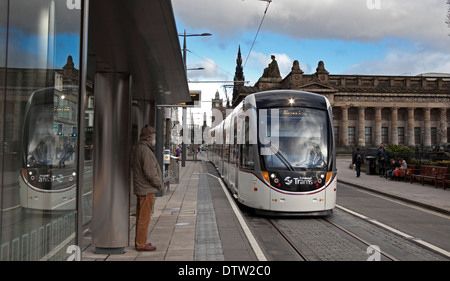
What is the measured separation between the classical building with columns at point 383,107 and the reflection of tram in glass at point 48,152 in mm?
67401

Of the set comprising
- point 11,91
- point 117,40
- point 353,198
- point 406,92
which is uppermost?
point 406,92

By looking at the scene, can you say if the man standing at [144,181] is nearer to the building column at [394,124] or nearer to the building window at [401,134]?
the building column at [394,124]

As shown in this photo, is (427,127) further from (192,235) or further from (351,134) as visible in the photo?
(192,235)

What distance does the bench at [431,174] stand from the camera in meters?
17.3

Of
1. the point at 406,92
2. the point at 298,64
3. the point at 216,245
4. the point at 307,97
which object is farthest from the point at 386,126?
the point at 216,245

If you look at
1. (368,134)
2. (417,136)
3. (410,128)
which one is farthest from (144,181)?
(417,136)

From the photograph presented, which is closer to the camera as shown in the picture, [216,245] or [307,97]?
[216,245]

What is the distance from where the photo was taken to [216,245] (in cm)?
667

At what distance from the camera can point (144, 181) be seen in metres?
6.12

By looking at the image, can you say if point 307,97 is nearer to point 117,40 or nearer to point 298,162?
point 298,162

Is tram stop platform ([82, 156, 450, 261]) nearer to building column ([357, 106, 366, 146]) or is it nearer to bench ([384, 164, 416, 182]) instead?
bench ([384, 164, 416, 182])

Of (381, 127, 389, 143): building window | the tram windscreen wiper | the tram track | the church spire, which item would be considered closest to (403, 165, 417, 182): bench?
the tram track

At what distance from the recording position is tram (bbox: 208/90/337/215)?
9555mm
